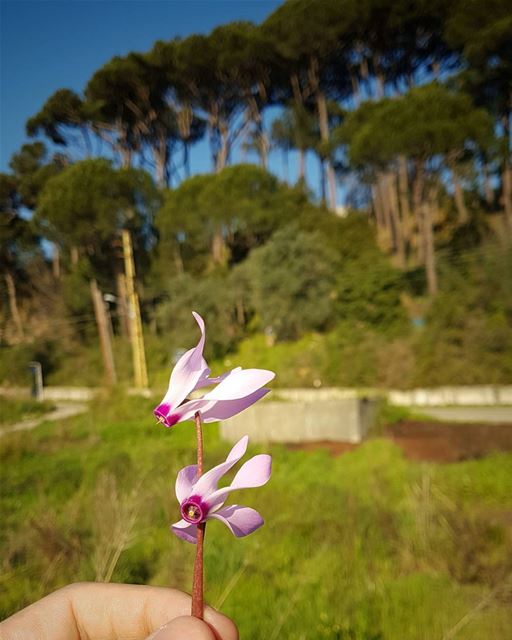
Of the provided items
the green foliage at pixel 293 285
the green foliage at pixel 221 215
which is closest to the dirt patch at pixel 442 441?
the green foliage at pixel 293 285

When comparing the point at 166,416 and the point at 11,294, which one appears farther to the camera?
the point at 11,294

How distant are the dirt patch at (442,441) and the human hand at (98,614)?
19.3 ft

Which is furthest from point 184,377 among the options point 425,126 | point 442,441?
point 425,126

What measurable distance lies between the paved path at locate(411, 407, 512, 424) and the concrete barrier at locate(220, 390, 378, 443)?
1.86m

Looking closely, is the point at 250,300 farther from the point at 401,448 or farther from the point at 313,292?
the point at 401,448

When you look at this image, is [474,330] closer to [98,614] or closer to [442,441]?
[442,441]

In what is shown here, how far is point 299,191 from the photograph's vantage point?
17.7m

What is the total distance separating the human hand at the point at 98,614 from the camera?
487 millimetres

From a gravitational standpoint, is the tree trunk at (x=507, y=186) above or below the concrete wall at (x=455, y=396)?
above

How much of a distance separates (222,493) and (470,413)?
9.73 m

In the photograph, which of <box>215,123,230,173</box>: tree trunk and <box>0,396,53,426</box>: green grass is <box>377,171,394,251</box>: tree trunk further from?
<box>0,396,53,426</box>: green grass

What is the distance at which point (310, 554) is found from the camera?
108 inches

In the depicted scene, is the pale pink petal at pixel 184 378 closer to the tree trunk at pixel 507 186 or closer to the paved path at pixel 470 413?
the paved path at pixel 470 413

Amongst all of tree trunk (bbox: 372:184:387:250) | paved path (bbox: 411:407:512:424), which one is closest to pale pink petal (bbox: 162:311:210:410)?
paved path (bbox: 411:407:512:424)
